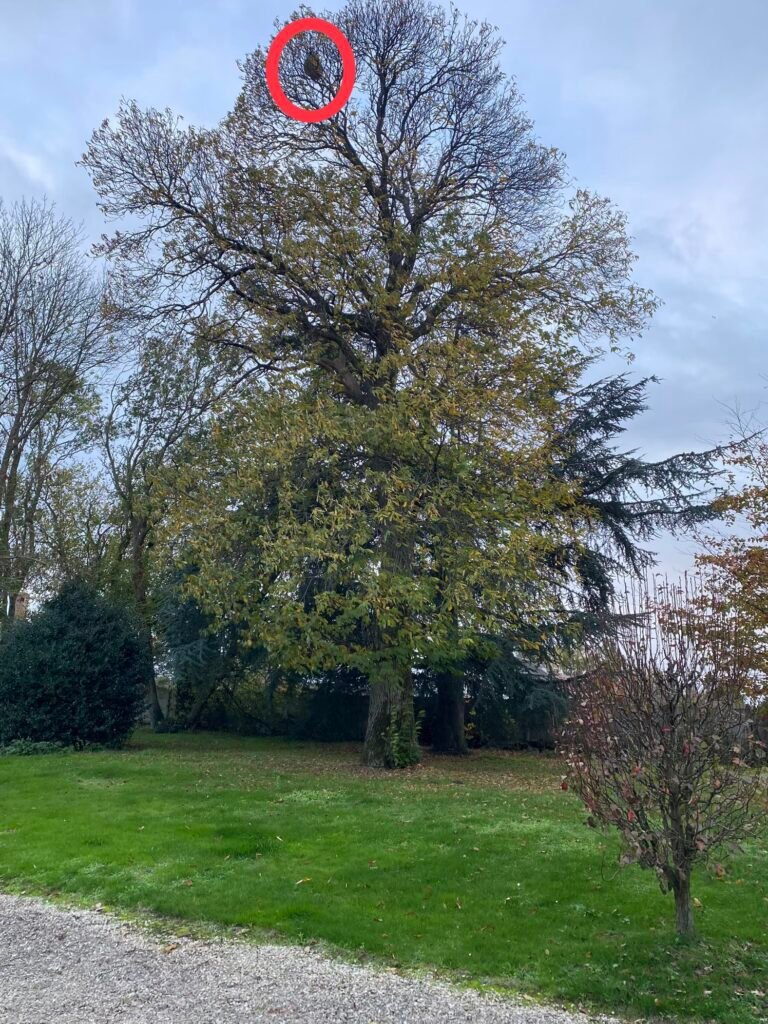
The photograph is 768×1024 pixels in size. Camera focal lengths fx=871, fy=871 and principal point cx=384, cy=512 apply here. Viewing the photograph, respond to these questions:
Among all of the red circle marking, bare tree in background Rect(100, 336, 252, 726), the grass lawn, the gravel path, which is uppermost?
the red circle marking

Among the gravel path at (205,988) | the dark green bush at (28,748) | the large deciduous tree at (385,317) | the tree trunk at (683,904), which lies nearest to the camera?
the gravel path at (205,988)

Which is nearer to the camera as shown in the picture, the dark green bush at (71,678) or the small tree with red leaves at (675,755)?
the small tree with red leaves at (675,755)

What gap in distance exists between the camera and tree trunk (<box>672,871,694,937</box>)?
203 inches

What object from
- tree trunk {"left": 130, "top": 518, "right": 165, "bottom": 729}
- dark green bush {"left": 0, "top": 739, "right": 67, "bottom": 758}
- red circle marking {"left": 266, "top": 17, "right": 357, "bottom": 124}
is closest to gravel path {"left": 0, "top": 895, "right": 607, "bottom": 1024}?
→ dark green bush {"left": 0, "top": 739, "right": 67, "bottom": 758}

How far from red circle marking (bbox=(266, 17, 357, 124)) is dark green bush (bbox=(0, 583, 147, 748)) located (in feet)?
32.8

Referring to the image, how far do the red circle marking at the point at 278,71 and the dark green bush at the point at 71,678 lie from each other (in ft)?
32.8

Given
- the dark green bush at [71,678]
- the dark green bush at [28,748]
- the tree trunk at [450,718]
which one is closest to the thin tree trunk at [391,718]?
the tree trunk at [450,718]

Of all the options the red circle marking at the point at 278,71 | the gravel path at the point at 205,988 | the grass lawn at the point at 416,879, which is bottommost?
the gravel path at the point at 205,988

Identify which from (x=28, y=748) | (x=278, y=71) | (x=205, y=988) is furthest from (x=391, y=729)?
(x=278, y=71)

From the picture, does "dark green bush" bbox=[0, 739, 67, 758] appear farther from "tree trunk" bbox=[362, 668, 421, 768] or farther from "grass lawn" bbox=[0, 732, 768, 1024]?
"tree trunk" bbox=[362, 668, 421, 768]

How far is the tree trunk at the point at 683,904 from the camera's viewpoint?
203 inches

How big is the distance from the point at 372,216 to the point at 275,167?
174 centimetres

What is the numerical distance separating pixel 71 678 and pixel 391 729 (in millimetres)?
6507

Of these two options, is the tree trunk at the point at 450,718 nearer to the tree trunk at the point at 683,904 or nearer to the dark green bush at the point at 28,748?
the dark green bush at the point at 28,748
